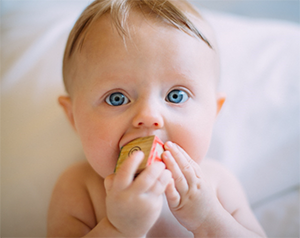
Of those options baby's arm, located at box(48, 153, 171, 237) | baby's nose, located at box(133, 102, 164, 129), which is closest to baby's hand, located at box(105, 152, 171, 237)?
baby's arm, located at box(48, 153, 171, 237)

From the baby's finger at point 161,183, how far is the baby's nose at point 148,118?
13cm

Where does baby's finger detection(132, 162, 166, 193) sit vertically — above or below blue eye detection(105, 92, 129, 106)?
below

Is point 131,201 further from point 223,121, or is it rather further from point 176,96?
point 223,121

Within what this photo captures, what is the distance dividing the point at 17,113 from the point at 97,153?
0.65 meters

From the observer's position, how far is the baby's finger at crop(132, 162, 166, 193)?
64 cm

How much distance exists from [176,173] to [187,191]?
8 centimetres

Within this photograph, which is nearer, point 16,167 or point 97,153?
point 97,153

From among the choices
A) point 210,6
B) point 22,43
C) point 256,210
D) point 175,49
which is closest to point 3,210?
point 22,43

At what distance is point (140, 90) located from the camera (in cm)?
81

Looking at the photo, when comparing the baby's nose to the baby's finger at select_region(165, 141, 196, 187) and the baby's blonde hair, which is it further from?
the baby's blonde hair

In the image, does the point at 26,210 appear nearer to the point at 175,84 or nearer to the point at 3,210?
the point at 3,210

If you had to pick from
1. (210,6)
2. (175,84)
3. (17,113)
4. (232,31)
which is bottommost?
(175,84)

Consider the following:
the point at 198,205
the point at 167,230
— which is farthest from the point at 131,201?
the point at 167,230

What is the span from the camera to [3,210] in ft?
3.85
